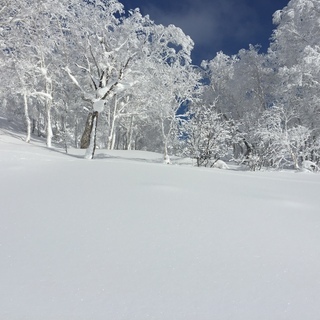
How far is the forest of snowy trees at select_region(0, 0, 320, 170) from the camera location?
1115 centimetres

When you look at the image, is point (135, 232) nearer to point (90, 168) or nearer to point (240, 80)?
point (90, 168)

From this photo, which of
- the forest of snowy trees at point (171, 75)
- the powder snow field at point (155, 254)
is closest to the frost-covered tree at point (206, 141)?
the forest of snowy trees at point (171, 75)

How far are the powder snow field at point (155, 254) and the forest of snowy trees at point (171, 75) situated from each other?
8.28 m

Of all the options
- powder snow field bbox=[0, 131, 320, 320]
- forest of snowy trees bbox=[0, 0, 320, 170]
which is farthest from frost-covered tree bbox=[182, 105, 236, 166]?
powder snow field bbox=[0, 131, 320, 320]

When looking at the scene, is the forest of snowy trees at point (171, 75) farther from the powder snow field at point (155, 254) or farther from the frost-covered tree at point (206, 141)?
the powder snow field at point (155, 254)

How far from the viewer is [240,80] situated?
21562 millimetres

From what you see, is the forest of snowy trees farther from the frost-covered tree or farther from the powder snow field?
the powder snow field

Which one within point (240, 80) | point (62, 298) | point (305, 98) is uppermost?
point (240, 80)

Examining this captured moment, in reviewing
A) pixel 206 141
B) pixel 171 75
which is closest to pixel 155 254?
pixel 206 141

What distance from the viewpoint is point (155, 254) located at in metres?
2.06

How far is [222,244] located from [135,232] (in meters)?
0.73

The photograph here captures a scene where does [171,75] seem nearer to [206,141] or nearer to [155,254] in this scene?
[206,141]

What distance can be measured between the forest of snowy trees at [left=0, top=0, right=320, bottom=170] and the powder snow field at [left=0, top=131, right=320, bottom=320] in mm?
8279

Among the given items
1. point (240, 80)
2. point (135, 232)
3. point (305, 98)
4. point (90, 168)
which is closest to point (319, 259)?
point (135, 232)
